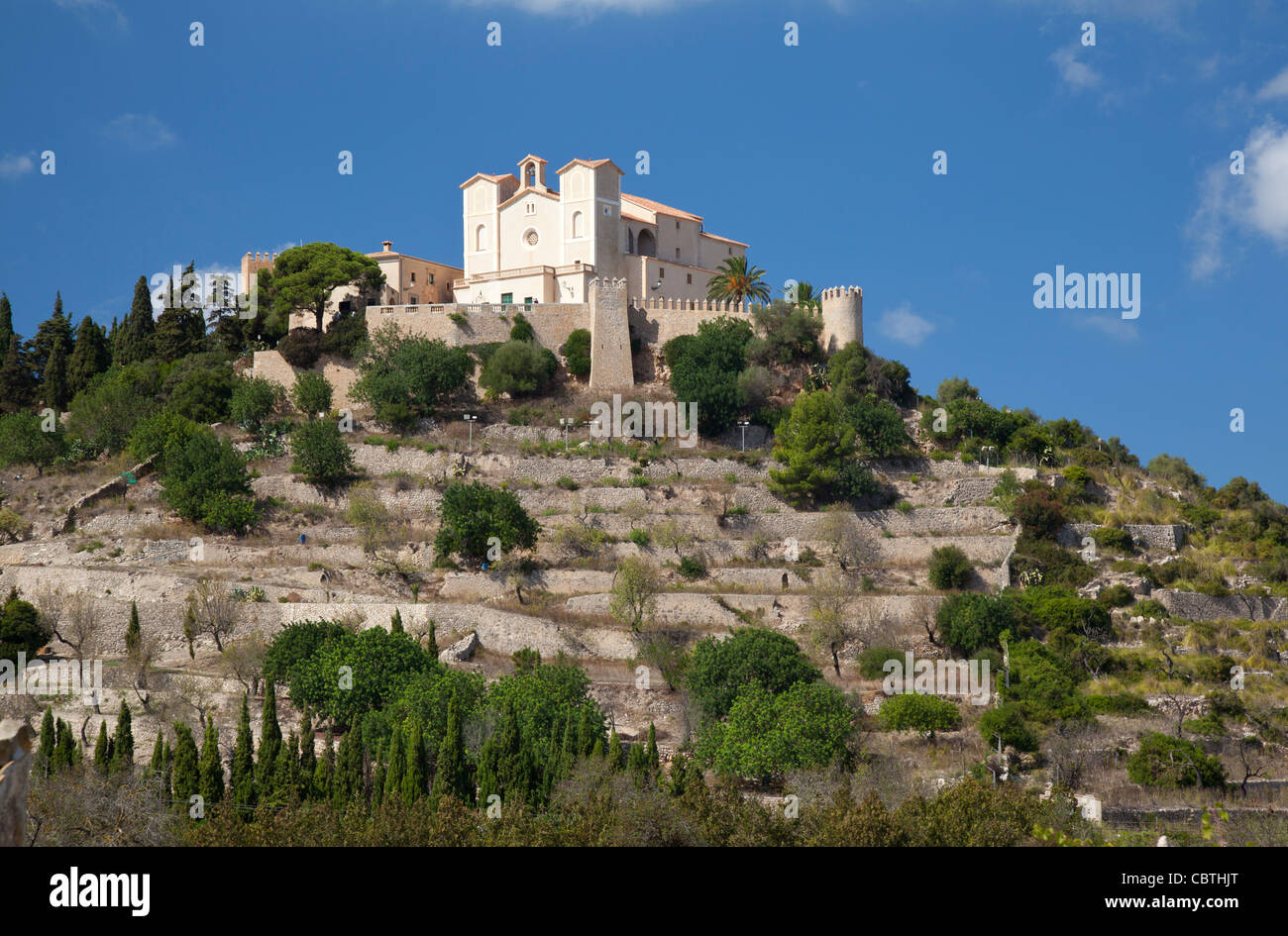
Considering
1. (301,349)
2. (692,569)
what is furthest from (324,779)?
(301,349)

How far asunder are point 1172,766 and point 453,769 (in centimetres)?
1725

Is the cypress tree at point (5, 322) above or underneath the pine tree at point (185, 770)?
above

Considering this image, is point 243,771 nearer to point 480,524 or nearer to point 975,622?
point 480,524

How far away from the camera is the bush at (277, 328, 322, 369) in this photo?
58.9 meters

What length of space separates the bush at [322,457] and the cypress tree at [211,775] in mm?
20461

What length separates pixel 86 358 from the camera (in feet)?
211

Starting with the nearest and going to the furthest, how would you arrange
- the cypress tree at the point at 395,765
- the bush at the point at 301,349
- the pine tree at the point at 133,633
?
the cypress tree at the point at 395,765, the pine tree at the point at 133,633, the bush at the point at 301,349

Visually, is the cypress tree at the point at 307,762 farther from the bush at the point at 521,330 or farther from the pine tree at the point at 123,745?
the bush at the point at 521,330

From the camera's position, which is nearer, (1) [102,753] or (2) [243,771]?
(2) [243,771]

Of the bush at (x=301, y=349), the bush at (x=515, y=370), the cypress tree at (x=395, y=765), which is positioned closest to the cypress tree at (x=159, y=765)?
the cypress tree at (x=395, y=765)

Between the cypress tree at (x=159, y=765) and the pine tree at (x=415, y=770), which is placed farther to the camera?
the pine tree at (x=415, y=770)

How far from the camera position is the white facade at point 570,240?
6138cm

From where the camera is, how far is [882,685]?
41219 mm

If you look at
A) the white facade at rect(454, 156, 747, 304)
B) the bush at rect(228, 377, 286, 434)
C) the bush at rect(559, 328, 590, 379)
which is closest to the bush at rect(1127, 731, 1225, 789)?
the bush at rect(559, 328, 590, 379)
